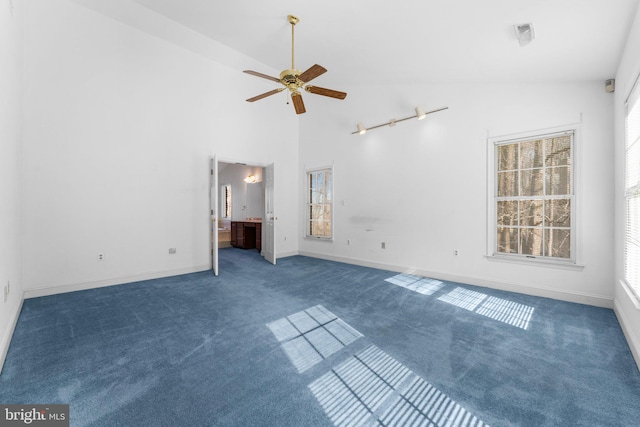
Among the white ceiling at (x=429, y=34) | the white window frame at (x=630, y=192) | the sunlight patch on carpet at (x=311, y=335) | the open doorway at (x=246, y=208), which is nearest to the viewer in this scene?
the sunlight patch on carpet at (x=311, y=335)

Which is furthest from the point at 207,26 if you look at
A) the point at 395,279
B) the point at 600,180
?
the point at 600,180

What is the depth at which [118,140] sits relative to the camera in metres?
3.94

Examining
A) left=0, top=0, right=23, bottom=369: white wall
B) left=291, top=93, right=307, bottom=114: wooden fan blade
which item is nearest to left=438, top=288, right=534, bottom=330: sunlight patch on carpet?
left=291, top=93, right=307, bottom=114: wooden fan blade

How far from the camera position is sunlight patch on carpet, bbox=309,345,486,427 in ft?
4.68

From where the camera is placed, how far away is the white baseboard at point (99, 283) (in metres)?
3.34

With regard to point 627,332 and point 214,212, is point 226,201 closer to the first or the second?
point 214,212

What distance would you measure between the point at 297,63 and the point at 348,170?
2.22 m

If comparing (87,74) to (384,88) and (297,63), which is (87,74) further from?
(384,88)

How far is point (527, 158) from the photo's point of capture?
3.63 meters

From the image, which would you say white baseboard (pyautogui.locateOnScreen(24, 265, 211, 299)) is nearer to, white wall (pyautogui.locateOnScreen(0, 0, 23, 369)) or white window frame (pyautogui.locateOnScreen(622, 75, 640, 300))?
white wall (pyautogui.locateOnScreen(0, 0, 23, 369))

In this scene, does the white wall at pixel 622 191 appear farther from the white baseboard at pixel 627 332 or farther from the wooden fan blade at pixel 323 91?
the wooden fan blade at pixel 323 91

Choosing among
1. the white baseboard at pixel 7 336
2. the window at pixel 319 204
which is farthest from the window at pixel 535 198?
the white baseboard at pixel 7 336

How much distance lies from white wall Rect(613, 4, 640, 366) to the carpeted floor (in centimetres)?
15

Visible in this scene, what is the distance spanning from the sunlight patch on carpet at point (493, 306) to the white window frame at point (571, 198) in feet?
2.34
